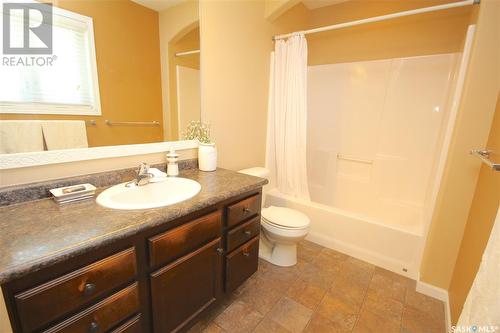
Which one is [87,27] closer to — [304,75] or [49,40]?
[49,40]

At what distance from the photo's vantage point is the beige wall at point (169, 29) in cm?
135

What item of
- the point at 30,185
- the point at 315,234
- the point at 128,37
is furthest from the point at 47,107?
the point at 315,234

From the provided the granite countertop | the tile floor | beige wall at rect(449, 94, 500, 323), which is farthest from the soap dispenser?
beige wall at rect(449, 94, 500, 323)

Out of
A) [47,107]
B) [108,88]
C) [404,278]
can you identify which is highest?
[108,88]

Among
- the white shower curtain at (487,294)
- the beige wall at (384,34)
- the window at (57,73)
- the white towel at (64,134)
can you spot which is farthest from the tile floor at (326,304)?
the beige wall at (384,34)

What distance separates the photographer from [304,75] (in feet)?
6.91

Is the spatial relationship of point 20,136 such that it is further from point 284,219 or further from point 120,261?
point 284,219

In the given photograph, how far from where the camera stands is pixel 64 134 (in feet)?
3.45

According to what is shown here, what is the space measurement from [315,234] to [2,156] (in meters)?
2.21

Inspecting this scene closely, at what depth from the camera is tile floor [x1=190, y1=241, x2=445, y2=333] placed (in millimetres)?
1357

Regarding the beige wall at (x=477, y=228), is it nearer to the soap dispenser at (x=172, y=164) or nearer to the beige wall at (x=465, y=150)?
the beige wall at (x=465, y=150)

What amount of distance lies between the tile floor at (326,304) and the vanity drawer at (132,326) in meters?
0.49

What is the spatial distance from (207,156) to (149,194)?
464 mm

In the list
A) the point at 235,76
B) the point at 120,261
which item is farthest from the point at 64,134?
the point at 235,76
